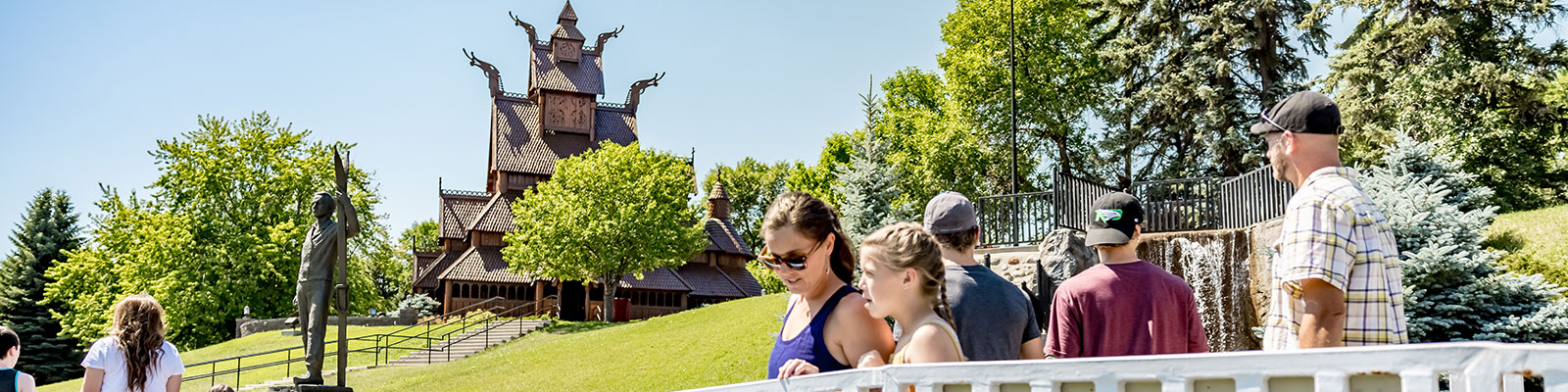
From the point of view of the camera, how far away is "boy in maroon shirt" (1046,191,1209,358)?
4.56 metres

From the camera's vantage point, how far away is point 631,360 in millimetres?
24297

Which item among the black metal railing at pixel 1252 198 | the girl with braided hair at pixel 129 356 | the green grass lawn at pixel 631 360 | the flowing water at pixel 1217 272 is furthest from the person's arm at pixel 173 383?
the black metal railing at pixel 1252 198

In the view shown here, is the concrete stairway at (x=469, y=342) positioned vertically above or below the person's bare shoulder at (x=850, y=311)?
below

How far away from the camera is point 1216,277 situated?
1653 cm

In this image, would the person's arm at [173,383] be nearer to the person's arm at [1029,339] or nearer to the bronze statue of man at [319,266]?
the person's arm at [1029,339]

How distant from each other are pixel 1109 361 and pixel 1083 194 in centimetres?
1612

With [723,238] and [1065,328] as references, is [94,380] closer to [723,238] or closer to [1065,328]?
[1065,328]

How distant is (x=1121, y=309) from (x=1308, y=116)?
1.24 m

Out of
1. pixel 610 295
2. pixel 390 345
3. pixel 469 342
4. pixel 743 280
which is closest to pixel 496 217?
pixel 610 295

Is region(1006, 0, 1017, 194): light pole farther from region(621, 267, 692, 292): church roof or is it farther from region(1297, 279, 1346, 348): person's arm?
region(621, 267, 692, 292): church roof

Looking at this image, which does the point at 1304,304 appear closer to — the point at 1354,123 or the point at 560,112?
the point at 1354,123

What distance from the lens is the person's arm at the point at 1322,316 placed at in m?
3.33

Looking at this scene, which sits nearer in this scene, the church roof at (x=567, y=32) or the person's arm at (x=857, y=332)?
the person's arm at (x=857, y=332)

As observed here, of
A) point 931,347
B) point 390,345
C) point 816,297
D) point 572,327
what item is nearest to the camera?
point 931,347
